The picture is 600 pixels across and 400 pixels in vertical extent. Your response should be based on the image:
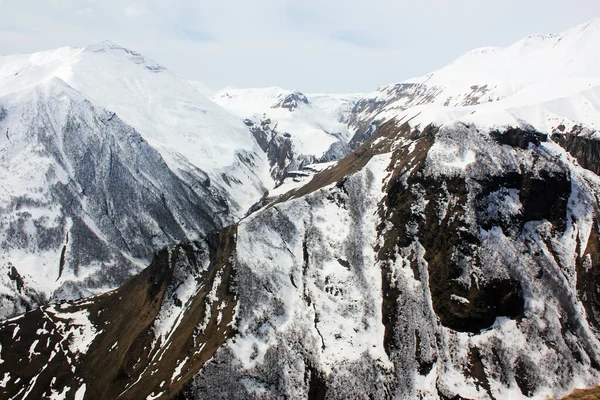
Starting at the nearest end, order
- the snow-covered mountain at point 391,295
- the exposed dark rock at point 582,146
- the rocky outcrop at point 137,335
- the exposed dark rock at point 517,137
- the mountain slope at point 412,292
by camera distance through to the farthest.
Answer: the mountain slope at point 412,292 < the snow-covered mountain at point 391,295 < the rocky outcrop at point 137,335 < the exposed dark rock at point 582,146 < the exposed dark rock at point 517,137

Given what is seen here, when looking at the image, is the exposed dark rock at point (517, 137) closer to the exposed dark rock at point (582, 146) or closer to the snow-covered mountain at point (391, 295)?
the snow-covered mountain at point (391, 295)

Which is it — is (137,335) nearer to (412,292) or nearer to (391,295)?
(391,295)

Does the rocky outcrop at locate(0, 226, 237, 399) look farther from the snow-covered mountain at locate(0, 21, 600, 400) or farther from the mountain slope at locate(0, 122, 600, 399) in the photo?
the mountain slope at locate(0, 122, 600, 399)

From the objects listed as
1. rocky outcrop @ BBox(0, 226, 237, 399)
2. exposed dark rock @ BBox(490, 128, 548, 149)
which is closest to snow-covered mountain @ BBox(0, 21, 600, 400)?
exposed dark rock @ BBox(490, 128, 548, 149)

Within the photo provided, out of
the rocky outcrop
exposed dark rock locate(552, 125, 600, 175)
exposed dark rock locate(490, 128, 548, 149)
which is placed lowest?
the rocky outcrop

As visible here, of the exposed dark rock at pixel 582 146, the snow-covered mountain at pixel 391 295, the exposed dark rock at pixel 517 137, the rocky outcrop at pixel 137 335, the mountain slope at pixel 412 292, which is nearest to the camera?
the mountain slope at pixel 412 292

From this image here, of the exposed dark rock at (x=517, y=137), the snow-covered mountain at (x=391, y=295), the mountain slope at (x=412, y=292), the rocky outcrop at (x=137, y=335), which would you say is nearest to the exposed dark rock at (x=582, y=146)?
the snow-covered mountain at (x=391, y=295)

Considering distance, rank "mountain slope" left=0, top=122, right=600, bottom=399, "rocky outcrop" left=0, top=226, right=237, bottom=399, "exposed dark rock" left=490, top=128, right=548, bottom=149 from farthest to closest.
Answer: "exposed dark rock" left=490, top=128, right=548, bottom=149
"rocky outcrop" left=0, top=226, right=237, bottom=399
"mountain slope" left=0, top=122, right=600, bottom=399

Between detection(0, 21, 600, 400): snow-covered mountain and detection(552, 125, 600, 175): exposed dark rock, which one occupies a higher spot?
detection(552, 125, 600, 175): exposed dark rock

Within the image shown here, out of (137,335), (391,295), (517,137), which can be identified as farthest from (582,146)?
(137,335)

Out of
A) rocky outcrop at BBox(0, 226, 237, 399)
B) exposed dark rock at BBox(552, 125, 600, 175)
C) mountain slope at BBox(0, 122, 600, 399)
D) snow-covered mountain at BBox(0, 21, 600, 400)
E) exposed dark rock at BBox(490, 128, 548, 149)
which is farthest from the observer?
exposed dark rock at BBox(490, 128, 548, 149)
